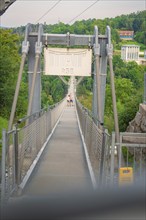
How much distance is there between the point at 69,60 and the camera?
41.0ft

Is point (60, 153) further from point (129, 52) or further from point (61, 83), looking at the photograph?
point (129, 52)

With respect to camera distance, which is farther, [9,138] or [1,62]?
[1,62]

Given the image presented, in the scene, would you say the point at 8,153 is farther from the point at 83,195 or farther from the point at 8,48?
the point at 8,48

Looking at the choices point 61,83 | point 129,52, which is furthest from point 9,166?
point 129,52

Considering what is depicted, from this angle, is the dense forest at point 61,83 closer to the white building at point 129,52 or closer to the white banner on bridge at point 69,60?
the white banner on bridge at point 69,60

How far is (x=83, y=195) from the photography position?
1.58 metres

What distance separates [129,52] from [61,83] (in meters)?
65.7

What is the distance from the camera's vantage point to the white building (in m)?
131

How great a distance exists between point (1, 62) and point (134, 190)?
86.9ft

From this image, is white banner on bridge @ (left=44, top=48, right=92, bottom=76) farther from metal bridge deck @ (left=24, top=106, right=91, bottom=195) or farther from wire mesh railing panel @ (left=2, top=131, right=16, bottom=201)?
wire mesh railing panel @ (left=2, top=131, right=16, bottom=201)

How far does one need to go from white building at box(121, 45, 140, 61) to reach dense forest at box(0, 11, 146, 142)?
18.6 ft

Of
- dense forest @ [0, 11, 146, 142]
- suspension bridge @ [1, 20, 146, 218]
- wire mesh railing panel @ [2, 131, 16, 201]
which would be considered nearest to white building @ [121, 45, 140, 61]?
dense forest @ [0, 11, 146, 142]

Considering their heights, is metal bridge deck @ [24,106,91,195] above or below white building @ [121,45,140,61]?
below

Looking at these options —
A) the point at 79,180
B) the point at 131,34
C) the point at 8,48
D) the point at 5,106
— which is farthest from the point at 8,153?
the point at 131,34
